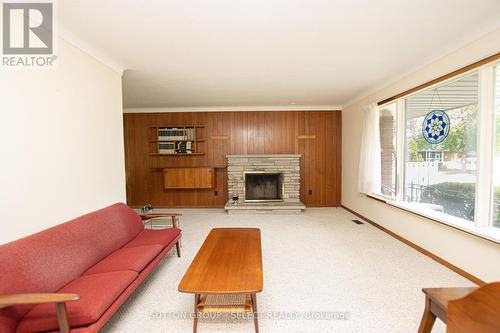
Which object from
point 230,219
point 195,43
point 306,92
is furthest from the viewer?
point 230,219

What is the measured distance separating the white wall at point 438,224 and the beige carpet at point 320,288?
0.61 ft

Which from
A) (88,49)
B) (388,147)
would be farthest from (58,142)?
(388,147)

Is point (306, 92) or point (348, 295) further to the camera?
point (306, 92)

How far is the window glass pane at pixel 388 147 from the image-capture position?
368 centimetres

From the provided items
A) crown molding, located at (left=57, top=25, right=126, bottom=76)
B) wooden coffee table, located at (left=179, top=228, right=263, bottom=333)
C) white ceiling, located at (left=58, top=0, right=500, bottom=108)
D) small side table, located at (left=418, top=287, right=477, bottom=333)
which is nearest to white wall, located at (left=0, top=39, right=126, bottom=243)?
crown molding, located at (left=57, top=25, right=126, bottom=76)

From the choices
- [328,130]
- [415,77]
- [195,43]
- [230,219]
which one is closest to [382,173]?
[415,77]

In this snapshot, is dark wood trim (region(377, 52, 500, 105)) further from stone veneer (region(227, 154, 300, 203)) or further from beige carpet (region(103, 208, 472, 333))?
stone veneer (region(227, 154, 300, 203))

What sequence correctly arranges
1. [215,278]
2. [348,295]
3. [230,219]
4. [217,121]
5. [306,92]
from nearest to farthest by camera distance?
[215,278], [348,295], [306,92], [230,219], [217,121]

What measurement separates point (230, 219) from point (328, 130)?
10.7ft

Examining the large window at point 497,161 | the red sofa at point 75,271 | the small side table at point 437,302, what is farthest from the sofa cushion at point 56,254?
the large window at point 497,161

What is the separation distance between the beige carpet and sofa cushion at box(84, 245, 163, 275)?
1.28ft

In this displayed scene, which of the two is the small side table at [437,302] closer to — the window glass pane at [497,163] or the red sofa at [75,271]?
the window glass pane at [497,163]

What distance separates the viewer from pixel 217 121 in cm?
561

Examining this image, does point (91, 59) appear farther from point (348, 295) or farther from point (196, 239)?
point (348, 295)
